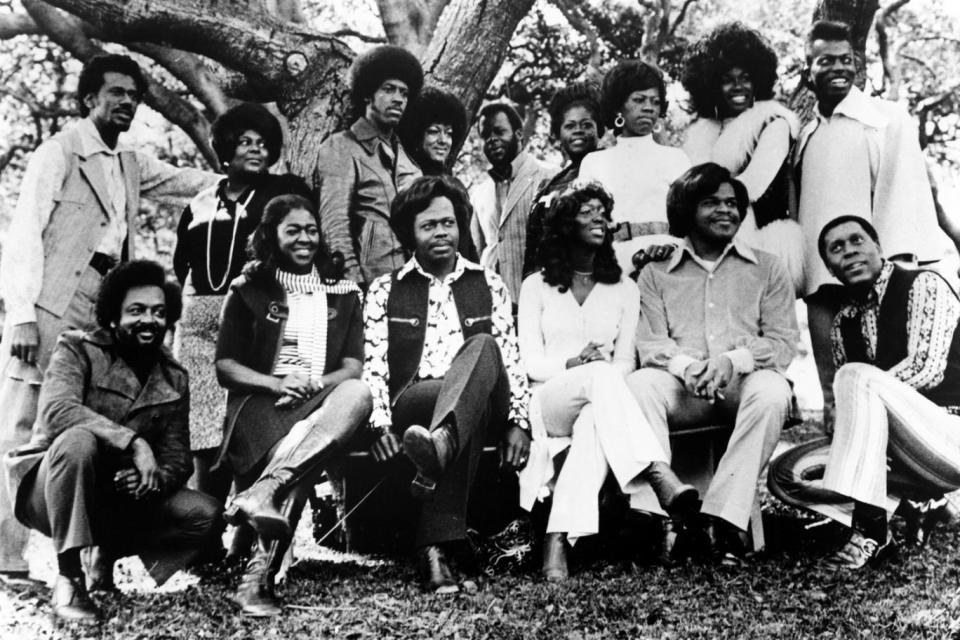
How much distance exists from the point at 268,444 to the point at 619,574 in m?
1.50

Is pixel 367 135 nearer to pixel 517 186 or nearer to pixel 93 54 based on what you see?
pixel 517 186

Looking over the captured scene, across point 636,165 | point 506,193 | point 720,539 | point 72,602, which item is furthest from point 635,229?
point 72,602

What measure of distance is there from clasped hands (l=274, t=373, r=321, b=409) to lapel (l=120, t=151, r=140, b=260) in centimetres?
120

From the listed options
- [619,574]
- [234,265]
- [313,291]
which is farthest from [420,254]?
[619,574]

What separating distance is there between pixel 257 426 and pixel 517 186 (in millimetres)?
2230

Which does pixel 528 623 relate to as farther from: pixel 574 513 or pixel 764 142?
pixel 764 142

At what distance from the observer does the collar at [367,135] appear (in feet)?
17.0

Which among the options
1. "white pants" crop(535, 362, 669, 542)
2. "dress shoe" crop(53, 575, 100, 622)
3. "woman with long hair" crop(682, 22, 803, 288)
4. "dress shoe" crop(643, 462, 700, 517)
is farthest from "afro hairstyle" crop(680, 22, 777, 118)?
"dress shoe" crop(53, 575, 100, 622)

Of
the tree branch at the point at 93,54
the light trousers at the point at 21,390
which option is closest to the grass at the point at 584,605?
the light trousers at the point at 21,390

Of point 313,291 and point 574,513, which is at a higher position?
point 313,291

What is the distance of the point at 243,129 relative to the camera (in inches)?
192

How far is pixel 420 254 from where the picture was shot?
4.45 m

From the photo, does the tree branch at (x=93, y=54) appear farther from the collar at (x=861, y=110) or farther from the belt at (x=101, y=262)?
the collar at (x=861, y=110)

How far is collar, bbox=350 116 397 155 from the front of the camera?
17.0ft
